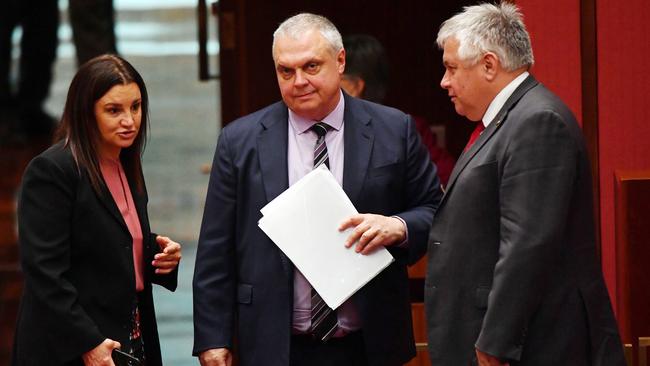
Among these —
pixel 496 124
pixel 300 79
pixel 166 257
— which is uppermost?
pixel 300 79

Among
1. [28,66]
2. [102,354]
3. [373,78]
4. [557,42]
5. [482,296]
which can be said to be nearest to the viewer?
[482,296]

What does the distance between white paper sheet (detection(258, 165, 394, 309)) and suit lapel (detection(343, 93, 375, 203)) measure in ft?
0.24

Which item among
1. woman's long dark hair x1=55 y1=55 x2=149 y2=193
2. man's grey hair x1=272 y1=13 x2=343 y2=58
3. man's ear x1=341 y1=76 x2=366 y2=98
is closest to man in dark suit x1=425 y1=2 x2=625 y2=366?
man's grey hair x1=272 y1=13 x2=343 y2=58

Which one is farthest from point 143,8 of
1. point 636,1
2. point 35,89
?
point 636,1

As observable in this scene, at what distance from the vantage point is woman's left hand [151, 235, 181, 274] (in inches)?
164

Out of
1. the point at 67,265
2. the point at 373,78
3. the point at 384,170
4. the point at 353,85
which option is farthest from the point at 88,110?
the point at 373,78

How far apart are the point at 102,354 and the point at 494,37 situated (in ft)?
4.93

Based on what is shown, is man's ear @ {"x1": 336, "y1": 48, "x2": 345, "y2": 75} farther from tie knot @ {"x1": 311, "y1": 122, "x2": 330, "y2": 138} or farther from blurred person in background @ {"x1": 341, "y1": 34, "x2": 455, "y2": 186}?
blurred person in background @ {"x1": 341, "y1": 34, "x2": 455, "y2": 186}

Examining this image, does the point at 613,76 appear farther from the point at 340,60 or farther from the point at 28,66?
the point at 28,66

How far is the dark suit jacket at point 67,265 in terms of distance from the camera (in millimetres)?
3861

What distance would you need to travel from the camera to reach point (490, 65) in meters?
3.73

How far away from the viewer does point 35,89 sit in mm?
19188

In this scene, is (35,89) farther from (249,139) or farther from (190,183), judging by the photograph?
Answer: (249,139)

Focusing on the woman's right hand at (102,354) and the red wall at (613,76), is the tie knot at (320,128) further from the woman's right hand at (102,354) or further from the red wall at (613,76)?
the red wall at (613,76)
